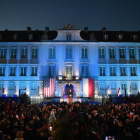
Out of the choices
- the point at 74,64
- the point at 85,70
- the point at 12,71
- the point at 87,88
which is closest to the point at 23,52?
the point at 12,71

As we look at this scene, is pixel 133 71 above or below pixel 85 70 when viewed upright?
below

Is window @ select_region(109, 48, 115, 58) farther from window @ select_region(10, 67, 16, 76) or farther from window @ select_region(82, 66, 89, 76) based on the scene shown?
window @ select_region(10, 67, 16, 76)

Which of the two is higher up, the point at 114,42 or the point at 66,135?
the point at 114,42

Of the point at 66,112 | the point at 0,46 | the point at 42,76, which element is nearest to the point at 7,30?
the point at 0,46

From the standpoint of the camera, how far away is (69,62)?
40.0 meters

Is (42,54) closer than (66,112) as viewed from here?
No

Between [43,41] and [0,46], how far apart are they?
9.06 meters

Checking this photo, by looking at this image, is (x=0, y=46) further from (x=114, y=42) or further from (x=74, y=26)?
(x=114, y=42)

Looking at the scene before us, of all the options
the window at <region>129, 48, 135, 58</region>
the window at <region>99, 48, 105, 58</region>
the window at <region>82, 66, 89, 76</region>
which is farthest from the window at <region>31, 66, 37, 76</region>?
the window at <region>129, 48, 135, 58</region>

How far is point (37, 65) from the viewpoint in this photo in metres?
40.2

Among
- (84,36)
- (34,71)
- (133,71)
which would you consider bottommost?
(133,71)

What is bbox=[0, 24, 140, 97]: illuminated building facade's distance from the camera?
39.7m

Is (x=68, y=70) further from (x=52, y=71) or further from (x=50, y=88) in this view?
(x=50, y=88)

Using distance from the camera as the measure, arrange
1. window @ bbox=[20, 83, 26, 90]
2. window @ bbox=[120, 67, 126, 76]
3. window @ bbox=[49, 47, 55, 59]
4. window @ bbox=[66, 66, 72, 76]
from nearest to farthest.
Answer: window @ bbox=[20, 83, 26, 90] < window @ bbox=[66, 66, 72, 76] < window @ bbox=[49, 47, 55, 59] < window @ bbox=[120, 67, 126, 76]
